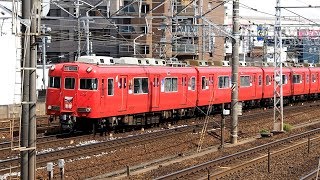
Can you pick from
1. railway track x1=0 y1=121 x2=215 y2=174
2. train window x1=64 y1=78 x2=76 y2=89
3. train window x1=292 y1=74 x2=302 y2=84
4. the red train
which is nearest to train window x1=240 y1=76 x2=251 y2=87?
the red train

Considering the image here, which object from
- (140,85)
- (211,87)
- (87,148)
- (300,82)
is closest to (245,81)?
(211,87)

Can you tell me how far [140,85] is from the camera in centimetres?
2375

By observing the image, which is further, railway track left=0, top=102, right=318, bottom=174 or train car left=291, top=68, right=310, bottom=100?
train car left=291, top=68, right=310, bottom=100

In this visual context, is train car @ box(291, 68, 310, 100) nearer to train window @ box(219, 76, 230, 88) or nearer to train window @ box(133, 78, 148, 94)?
train window @ box(219, 76, 230, 88)

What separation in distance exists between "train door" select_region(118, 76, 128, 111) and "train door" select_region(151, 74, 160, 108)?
2369mm

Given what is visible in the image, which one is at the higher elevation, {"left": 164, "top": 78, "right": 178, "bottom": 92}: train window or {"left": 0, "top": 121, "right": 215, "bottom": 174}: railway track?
{"left": 164, "top": 78, "right": 178, "bottom": 92}: train window

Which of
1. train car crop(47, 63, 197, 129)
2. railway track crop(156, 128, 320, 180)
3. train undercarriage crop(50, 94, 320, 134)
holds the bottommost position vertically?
railway track crop(156, 128, 320, 180)

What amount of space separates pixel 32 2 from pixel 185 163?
9022 mm

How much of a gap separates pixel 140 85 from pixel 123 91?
1.44 meters

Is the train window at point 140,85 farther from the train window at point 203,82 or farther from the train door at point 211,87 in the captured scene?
the train door at point 211,87

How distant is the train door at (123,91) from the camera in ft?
73.3

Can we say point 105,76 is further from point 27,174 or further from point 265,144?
point 27,174

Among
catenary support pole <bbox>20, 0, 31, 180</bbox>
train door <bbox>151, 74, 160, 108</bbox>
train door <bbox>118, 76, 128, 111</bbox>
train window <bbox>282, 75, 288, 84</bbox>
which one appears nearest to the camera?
catenary support pole <bbox>20, 0, 31, 180</bbox>

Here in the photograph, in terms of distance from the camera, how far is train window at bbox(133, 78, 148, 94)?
23391 mm
